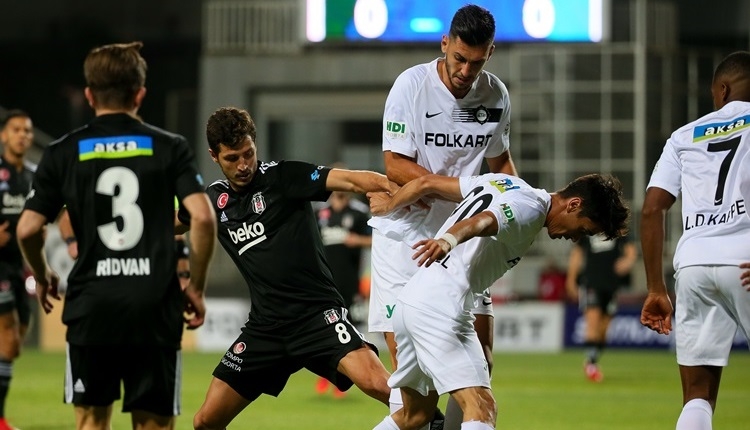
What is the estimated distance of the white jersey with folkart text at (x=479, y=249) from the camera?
18.1ft

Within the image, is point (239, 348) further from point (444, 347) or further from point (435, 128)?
point (435, 128)

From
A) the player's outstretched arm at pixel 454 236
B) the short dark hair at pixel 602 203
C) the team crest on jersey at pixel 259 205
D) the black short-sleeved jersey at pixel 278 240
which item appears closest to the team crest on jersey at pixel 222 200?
the black short-sleeved jersey at pixel 278 240

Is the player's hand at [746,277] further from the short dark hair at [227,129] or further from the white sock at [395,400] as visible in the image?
the short dark hair at [227,129]

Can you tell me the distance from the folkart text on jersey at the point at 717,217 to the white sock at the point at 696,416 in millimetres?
876

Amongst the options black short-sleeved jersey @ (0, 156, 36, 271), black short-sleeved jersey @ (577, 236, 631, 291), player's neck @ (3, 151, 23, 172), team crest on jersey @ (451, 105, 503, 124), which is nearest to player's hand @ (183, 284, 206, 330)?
team crest on jersey @ (451, 105, 503, 124)

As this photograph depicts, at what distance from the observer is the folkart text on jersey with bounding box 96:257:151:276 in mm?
5203

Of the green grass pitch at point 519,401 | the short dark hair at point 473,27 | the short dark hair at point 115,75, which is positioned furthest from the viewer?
the green grass pitch at point 519,401

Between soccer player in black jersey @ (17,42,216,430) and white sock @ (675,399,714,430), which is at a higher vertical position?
soccer player in black jersey @ (17,42,216,430)

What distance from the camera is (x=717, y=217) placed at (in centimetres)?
608

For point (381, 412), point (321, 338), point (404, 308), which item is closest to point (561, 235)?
point (404, 308)

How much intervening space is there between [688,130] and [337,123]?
2031cm

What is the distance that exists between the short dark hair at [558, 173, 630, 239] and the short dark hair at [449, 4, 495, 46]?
0.90m

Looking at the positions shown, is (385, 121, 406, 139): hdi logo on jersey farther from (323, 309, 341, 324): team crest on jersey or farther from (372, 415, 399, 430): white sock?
(372, 415, 399, 430): white sock

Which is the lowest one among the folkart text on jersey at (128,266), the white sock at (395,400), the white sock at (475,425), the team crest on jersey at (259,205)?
the white sock at (395,400)
